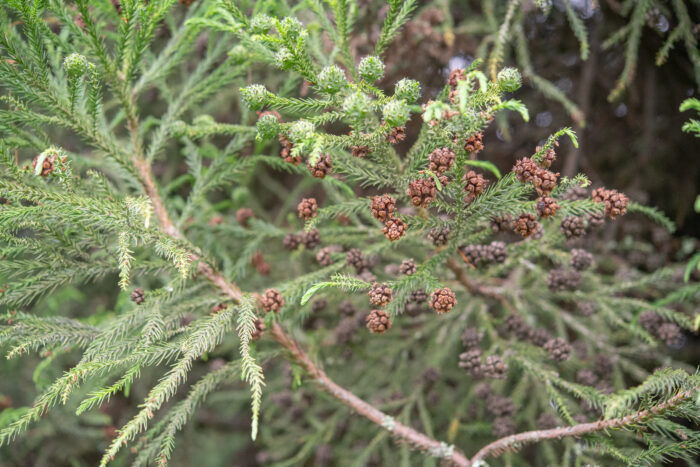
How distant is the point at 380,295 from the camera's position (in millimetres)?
1542

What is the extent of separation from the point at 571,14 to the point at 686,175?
142cm

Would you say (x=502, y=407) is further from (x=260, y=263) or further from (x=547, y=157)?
(x=260, y=263)

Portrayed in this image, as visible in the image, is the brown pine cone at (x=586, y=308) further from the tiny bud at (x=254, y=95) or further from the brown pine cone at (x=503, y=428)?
the tiny bud at (x=254, y=95)

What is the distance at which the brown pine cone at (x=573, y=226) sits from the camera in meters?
1.86

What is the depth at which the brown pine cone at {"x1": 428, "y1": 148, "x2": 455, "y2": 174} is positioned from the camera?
60.1 inches

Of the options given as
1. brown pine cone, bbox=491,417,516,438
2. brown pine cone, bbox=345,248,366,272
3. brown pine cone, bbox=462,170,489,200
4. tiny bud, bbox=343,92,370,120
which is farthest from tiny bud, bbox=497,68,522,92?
brown pine cone, bbox=491,417,516,438

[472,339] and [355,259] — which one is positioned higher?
[355,259]

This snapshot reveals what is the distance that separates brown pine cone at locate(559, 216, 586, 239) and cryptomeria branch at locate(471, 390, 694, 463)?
25.6 inches

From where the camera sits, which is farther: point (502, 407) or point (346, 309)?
point (346, 309)

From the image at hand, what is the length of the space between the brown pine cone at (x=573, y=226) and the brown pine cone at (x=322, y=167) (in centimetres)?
96

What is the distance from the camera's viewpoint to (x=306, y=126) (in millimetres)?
1432

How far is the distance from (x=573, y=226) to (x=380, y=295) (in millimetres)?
862

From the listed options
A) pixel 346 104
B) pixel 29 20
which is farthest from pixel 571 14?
pixel 29 20

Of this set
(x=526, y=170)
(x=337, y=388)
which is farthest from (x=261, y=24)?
(x=337, y=388)
